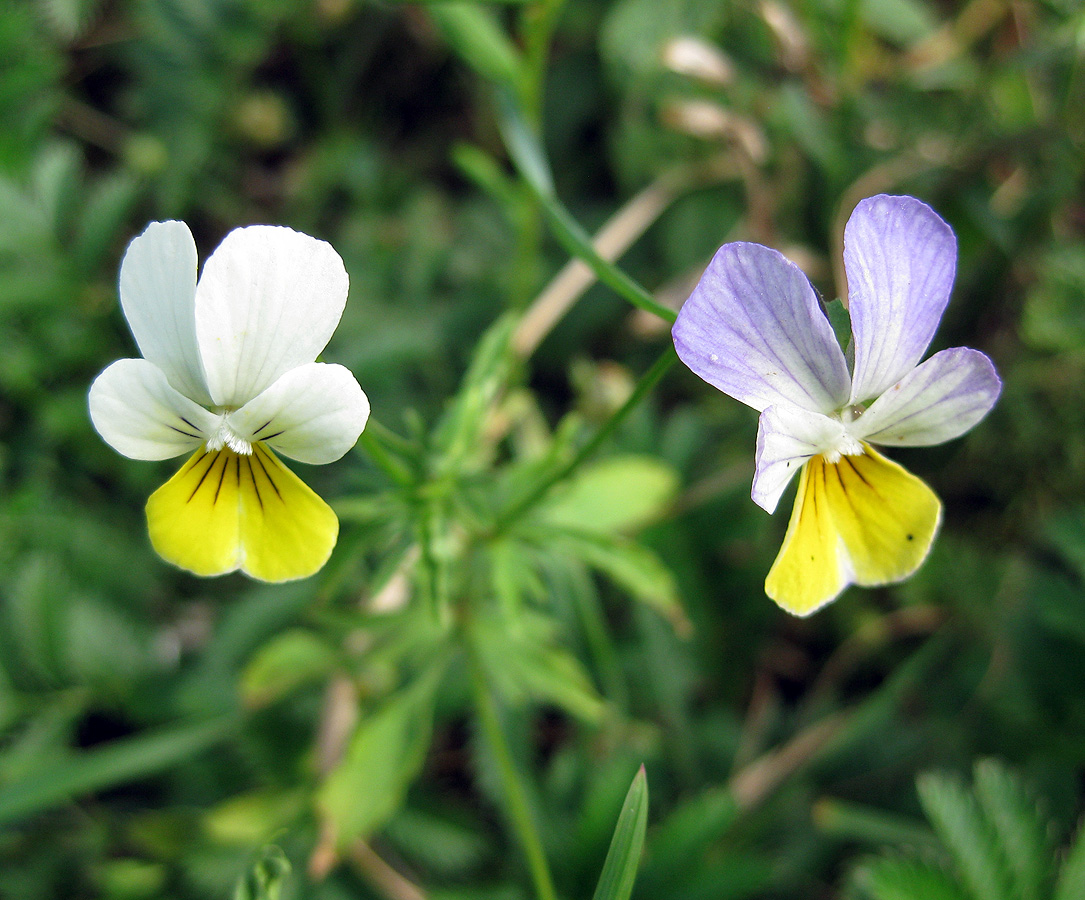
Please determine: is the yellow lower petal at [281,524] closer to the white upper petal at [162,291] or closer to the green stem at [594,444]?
the white upper petal at [162,291]

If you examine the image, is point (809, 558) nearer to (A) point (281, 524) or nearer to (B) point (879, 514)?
(B) point (879, 514)

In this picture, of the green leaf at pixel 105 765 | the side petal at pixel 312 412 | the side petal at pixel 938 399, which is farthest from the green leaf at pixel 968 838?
the green leaf at pixel 105 765

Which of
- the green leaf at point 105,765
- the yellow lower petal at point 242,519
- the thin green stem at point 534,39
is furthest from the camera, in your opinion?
the thin green stem at point 534,39

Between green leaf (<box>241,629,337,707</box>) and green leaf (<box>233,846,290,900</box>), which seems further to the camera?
green leaf (<box>241,629,337,707</box>)

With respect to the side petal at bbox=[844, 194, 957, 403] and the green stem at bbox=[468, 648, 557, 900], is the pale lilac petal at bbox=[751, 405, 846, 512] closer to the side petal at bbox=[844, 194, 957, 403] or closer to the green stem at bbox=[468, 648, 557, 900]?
the side petal at bbox=[844, 194, 957, 403]

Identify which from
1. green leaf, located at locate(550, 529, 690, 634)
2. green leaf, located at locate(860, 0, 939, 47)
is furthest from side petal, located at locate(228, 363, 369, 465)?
green leaf, located at locate(860, 0, 939, 47)

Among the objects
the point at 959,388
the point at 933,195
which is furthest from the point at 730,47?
the point at 959,388

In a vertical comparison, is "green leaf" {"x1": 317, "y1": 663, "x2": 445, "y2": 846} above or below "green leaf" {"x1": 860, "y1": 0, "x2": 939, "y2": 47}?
below

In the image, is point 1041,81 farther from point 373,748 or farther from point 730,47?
point 373,748
